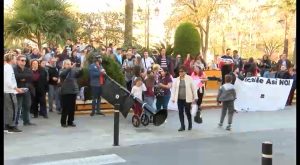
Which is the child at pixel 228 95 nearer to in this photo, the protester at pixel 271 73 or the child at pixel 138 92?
the child at pixel 138 92

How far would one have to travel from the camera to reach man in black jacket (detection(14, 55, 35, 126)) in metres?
9.87

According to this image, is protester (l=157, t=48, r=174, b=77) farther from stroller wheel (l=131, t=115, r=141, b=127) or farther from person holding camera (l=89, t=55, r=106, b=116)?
stroller wheel (l=131, t=115, r=141, b=127)

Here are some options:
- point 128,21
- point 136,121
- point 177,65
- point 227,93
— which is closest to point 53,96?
point 136,121

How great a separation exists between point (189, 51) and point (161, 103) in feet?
20.7

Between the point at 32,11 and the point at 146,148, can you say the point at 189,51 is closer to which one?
the point at 32,11

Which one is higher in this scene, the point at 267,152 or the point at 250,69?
the point at 250,69

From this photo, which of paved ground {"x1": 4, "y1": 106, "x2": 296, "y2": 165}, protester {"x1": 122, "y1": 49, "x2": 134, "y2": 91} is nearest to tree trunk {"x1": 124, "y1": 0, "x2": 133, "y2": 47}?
protester {"x1": 122, "y1": 49, "x2": 134, "y2": 91}

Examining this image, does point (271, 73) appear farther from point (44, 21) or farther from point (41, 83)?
point (41, 83)

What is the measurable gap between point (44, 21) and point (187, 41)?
7.54 metres

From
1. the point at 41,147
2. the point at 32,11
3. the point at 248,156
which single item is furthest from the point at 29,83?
the point at 248,156

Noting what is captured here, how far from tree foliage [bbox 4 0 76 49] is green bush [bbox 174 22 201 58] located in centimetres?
422

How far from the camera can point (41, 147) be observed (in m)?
8.59

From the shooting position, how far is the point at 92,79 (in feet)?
39.4

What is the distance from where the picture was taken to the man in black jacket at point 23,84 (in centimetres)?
987
